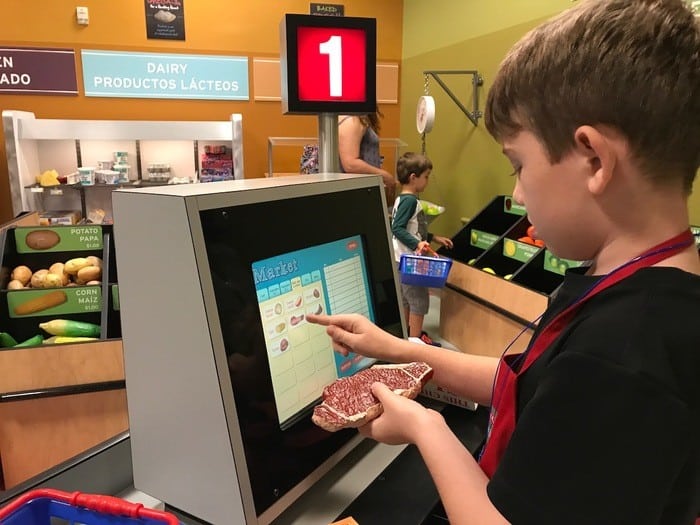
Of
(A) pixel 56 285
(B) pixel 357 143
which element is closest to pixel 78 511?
(A) pixel 56 285

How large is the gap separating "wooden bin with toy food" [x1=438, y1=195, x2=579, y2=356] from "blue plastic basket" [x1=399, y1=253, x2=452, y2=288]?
20cm

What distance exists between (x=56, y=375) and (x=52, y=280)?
50cm

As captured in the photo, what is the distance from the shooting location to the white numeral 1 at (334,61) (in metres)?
1.13

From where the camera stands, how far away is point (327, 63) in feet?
3.76

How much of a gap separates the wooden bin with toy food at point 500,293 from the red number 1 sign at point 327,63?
0.95 meters

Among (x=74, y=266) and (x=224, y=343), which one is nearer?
(x=224, y=343)

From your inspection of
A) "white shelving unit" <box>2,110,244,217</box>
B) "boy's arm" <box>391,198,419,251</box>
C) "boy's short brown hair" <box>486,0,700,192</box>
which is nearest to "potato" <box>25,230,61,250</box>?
"boy's arm" <box>391,198,419,251</box>

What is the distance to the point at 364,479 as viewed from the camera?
3.09 feet

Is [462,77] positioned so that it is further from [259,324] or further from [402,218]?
[259,324]

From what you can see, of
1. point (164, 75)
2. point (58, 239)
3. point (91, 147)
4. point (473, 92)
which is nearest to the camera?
point (58, 239)

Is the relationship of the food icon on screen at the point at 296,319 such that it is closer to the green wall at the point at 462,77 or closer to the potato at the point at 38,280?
the potato at the point at 38,280

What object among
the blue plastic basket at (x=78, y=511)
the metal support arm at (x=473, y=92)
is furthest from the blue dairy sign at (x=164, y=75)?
the blue plastic basket at (x=78, y=511)

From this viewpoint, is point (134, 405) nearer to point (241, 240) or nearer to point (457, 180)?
point (241, 240)

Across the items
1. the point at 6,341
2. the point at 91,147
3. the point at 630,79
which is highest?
the point at 91,147
